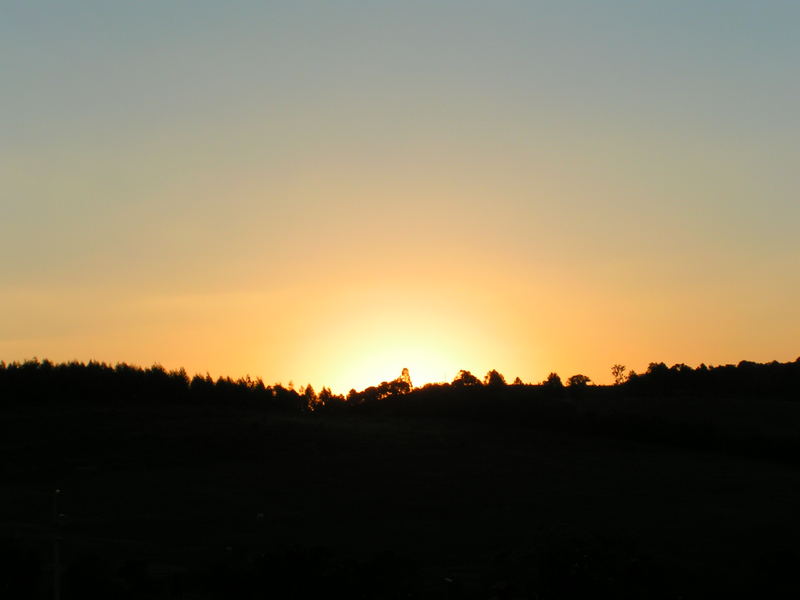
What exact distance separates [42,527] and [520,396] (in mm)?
49832

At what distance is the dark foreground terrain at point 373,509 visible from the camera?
22.4 meters

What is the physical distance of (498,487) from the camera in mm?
51031

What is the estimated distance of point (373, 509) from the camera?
4556 centimetres

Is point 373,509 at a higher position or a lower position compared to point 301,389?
lower

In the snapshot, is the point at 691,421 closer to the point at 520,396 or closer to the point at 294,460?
the point at 520,396

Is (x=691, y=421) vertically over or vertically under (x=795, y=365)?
under

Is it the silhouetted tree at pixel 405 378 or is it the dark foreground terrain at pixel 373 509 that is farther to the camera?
the silhouetted tree at pixel 405 378

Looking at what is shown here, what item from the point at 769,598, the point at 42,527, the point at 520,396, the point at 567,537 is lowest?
the point at 769,598

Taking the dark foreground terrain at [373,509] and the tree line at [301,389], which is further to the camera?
the tree line at [301,389]

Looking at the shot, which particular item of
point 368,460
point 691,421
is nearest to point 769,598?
point 368,460

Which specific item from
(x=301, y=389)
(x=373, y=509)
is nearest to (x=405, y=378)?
(x=301, y=389)

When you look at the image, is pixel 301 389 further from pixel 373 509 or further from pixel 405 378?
pixel 373 509

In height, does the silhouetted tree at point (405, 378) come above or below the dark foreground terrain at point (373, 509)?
above

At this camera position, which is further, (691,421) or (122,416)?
(691,421)
